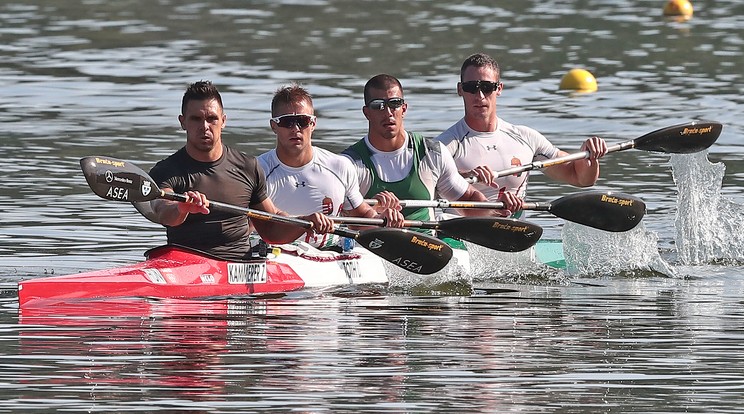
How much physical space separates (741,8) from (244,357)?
2885cm

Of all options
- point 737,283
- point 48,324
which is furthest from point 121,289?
point 737,283

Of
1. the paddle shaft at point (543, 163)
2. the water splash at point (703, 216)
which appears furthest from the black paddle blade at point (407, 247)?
the water splash at point (703, 216)

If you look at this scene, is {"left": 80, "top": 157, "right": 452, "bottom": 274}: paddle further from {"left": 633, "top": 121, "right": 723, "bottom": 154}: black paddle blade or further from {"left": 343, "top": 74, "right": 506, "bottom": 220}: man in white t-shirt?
{"left": 633, "top": 121, "right": 723, "bottom": 154}: black paddle blade

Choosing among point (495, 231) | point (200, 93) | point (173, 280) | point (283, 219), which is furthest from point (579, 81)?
point (173, 280)

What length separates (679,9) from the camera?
1364 inches

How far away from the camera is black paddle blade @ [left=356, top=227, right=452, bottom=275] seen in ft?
39.8

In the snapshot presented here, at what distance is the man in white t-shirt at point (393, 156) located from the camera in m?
Answer: 12.6

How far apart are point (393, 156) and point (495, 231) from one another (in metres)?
0.94

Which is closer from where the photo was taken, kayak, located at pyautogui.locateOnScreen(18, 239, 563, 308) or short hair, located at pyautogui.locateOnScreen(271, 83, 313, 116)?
kayak, located at pyautogui.locateOnScreen(18, 239, 563, 308)

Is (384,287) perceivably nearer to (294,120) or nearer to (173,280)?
(294,120)

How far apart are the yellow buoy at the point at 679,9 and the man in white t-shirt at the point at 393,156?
22.6 m

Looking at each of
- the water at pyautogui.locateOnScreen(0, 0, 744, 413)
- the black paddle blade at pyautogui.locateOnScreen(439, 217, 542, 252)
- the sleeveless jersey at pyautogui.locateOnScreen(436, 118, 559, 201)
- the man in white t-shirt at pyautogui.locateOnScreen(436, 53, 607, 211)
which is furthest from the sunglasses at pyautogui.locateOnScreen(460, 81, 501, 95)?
the water at pyautogui.locateOnScreen(0, 0, 744, 413)

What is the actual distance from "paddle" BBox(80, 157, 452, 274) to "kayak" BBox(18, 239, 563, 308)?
1.04 ft

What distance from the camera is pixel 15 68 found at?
26.5 meters
